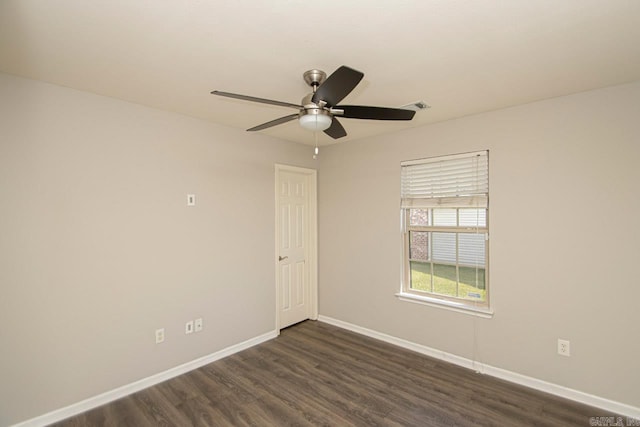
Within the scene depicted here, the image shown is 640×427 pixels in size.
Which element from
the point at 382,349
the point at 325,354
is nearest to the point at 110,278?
the point at 325,354

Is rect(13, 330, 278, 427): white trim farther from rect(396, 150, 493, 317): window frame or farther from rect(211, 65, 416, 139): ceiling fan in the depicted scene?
rect(211, 65, 416, 139): ceiling fan

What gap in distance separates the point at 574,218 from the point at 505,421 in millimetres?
1711

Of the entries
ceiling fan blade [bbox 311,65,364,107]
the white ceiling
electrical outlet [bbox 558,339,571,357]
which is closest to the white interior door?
the white ceiling

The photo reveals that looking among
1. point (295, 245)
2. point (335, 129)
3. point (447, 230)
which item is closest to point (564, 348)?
point (447, 230)

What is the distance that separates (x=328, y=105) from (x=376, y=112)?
33cm

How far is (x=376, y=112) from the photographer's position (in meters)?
1.90

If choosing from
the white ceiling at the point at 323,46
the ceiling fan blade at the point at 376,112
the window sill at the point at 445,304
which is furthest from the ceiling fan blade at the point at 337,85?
the window sill at the point at 445,304

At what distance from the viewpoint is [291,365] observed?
3.10 meters

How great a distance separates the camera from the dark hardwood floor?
2.27 metres

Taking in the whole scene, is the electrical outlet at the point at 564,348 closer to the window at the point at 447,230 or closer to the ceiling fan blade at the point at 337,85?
the window at the point at 447,230

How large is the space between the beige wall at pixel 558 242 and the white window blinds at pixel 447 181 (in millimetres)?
90

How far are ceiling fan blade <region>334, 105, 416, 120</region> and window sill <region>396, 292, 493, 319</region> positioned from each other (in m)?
2.14

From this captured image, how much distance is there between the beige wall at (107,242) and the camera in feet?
7.00

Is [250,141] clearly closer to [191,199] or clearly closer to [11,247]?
[191,199]
